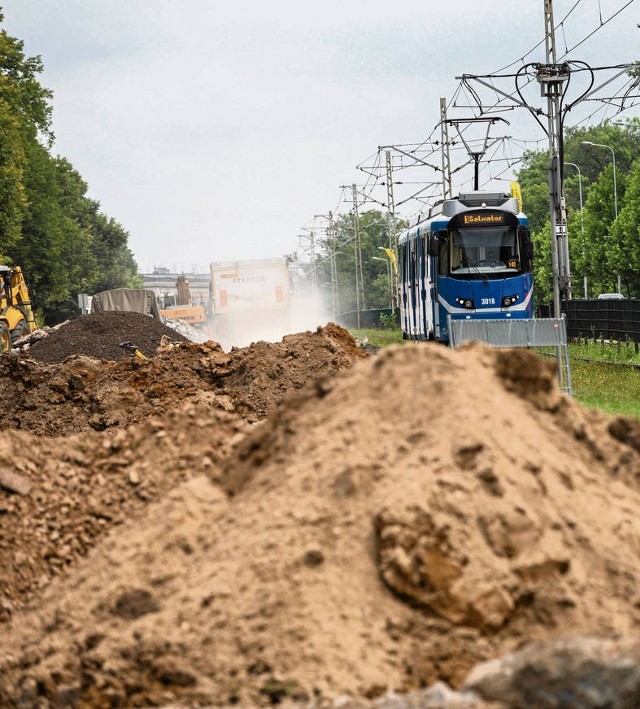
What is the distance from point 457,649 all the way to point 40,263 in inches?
3020

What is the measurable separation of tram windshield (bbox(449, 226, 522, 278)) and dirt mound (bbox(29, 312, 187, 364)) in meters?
8.46

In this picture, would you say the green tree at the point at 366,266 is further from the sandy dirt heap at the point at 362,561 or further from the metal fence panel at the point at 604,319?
the sandy dirt heap at the point at 362,561

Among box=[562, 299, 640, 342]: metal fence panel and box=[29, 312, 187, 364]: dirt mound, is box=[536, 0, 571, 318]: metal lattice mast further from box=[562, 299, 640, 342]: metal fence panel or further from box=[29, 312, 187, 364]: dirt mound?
box=[29, 312, 187, 364]: dirt mound

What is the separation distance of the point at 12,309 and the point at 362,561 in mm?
41115

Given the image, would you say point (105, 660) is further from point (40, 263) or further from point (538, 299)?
point (538, 299)

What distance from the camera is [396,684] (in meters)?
6.05

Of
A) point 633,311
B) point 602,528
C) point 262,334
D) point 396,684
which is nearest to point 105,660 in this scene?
point 396,684

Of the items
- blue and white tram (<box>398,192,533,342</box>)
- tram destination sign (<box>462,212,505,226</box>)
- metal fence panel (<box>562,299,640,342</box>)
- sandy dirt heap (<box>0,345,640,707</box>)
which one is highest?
tram destination sign (<box>462,212,505,226</box>)

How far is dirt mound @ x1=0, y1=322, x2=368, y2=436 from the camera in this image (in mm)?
19984

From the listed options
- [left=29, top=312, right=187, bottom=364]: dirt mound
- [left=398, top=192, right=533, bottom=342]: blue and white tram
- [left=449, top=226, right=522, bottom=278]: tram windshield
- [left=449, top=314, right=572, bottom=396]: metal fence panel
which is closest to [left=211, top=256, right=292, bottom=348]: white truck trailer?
[left=29, top=312, right=187, bottom=364]: dirt mound

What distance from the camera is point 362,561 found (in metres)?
6.50

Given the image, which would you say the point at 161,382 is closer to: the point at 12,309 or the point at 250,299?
the point at 12,309

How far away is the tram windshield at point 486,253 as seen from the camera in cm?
3328

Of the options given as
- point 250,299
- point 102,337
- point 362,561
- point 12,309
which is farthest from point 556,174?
point 362,561
